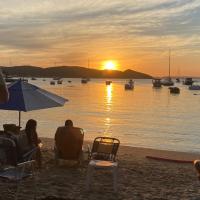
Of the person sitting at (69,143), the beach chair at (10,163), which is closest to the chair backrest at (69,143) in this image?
the person sitting at (69,143)

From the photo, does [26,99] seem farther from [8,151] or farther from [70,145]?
[8,151]

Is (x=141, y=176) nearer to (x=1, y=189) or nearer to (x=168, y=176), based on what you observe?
(x=168, y=176)

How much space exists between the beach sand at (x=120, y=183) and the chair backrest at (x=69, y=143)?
31 centimetres

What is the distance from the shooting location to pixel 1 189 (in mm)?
7645

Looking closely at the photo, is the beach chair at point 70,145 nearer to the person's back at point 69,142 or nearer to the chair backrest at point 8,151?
the person's back at point 69,142

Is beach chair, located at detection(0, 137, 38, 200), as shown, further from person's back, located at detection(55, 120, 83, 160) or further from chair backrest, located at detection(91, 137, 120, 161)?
person's back, located at detection(55, 120, 83, 160)

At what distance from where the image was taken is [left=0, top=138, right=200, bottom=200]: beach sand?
7782 millimetres

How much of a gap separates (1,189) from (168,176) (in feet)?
12.9

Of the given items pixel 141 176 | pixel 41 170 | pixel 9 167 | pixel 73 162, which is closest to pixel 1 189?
pixel 9 167

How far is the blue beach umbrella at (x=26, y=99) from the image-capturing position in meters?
9.14

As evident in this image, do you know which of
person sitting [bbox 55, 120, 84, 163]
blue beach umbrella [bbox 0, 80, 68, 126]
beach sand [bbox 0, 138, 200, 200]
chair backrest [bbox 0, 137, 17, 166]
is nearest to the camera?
chair backrest [bbox 0, 137, 17, 166]

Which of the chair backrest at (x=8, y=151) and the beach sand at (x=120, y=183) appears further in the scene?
the beach sand at (x=120, y=183)

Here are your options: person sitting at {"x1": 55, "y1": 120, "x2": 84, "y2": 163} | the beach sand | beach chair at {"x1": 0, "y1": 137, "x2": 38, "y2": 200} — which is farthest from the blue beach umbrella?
beach chair at {"x1": 0, "y1": 137, "x2": 38, "y2": 200}

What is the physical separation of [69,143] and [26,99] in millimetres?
1383
